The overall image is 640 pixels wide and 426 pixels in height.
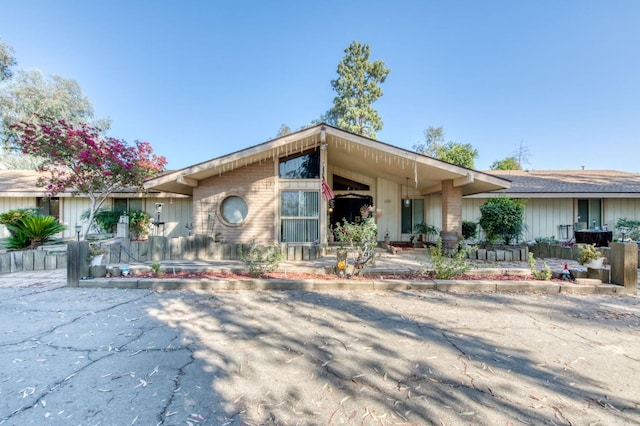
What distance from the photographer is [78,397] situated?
2018 millimetres

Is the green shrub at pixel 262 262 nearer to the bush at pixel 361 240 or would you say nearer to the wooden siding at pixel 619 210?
the bush at pixel 361 240

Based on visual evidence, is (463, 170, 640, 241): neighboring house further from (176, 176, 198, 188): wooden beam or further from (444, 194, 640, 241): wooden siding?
(176, 176, 198, 188): wooden beam

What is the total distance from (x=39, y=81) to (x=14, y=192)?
17478 mm

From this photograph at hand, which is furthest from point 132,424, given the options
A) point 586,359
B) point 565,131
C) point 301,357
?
point 565,131

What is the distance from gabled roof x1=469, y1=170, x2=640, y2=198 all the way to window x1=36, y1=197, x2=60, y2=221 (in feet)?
63.2

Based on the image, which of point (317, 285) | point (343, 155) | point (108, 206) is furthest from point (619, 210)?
point (108, 206)

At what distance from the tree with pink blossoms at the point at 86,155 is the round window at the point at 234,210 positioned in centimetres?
328

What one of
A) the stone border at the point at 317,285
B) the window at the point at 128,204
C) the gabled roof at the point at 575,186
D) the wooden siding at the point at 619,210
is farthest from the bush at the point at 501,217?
the window at the point at 128,204

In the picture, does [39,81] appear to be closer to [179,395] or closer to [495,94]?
[179,395]

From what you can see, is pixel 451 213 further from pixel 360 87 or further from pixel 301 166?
pixel 360 87

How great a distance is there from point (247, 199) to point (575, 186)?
13.8m

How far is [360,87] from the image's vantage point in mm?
25828

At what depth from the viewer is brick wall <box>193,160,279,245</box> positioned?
9016 mm

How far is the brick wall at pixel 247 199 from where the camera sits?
355 inches
